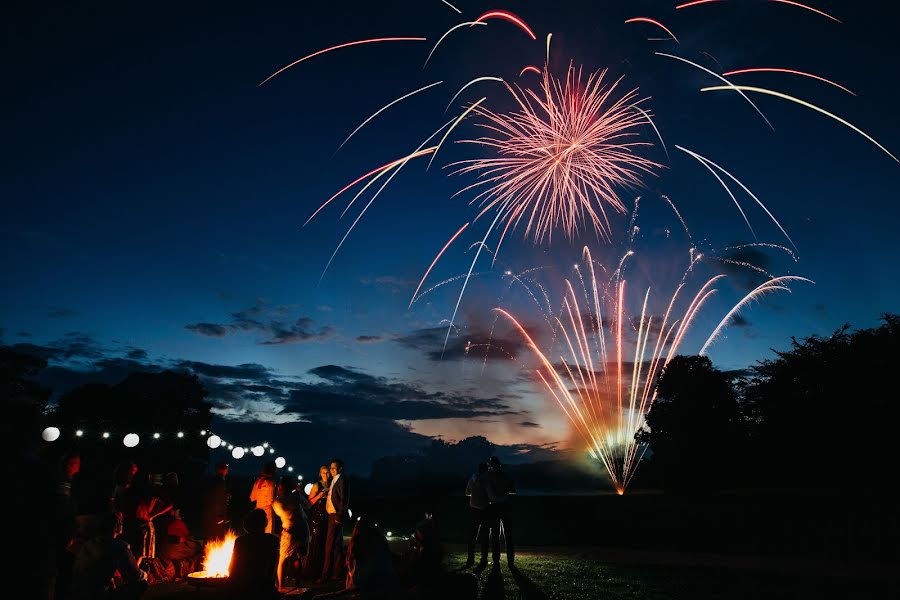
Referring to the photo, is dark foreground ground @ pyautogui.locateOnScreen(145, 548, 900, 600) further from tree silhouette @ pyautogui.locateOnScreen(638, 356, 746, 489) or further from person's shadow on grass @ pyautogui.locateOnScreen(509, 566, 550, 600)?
tree silhouette @ pyautogui.locateOnScreen(638, 356, 746, 489)

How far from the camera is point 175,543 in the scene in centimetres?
1034

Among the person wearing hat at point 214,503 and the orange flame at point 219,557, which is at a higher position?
the person wearing hat at point 214,503

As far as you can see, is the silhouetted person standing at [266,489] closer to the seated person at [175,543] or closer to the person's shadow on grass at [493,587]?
the seated person at [175,543]

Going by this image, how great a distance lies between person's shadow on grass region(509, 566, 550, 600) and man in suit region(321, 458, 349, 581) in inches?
128

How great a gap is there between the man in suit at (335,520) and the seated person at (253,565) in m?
4.25

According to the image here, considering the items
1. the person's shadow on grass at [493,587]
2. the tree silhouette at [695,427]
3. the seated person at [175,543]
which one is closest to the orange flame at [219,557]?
the seated person at [175,543]

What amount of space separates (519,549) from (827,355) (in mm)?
19302

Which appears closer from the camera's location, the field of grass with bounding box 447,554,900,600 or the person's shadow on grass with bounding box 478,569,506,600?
the person's shadow on grass with bounding box 478,569,506,600

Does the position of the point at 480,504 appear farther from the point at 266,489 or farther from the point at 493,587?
the point at 266,489

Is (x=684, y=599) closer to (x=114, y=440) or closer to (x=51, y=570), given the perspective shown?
(x=51, y=570)

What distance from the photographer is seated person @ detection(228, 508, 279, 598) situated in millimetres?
5059

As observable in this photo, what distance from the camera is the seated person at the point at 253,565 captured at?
5.06 m

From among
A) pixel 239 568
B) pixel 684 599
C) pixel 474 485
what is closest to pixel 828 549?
pixel 684 599

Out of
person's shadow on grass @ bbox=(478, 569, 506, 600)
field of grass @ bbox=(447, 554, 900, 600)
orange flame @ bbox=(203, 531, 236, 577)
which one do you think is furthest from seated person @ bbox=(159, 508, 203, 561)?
person's shadow on grass @ bbox=(478, 569, 506, 600)
